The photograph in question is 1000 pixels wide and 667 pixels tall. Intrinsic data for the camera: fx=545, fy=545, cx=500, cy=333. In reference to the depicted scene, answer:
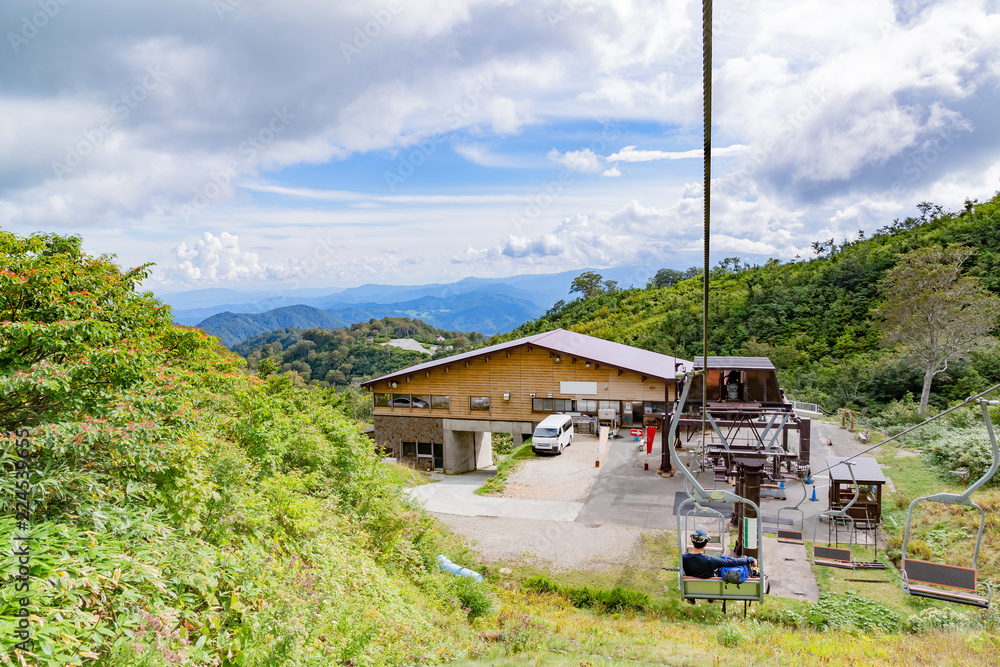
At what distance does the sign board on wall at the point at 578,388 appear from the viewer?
27875 millimetres

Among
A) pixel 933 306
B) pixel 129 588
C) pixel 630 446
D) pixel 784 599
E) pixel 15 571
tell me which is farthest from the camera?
pixel 933 306

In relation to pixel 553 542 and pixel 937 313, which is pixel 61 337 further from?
pixel 937 313

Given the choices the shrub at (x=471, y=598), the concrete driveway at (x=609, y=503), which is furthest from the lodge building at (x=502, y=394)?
the shrub at (x=471, y=598)

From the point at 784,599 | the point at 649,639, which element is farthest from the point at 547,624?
the point at 784,599

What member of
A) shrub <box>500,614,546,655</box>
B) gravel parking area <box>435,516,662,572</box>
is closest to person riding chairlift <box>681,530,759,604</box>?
shrub <box>500,614,546,655</box>

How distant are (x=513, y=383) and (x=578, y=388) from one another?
11.3ft

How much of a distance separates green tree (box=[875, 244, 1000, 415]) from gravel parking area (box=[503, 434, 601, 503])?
→ 60.6ft

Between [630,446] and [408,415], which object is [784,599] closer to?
[630,446]

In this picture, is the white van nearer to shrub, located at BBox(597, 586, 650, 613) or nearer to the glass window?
the glass window

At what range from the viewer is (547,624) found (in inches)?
400

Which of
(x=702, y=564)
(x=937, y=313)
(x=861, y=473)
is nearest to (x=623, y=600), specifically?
(x=702, y=564)

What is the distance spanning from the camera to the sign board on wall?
2788 centimetres

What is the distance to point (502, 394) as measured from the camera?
2908 cm

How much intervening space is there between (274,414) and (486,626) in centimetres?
545
